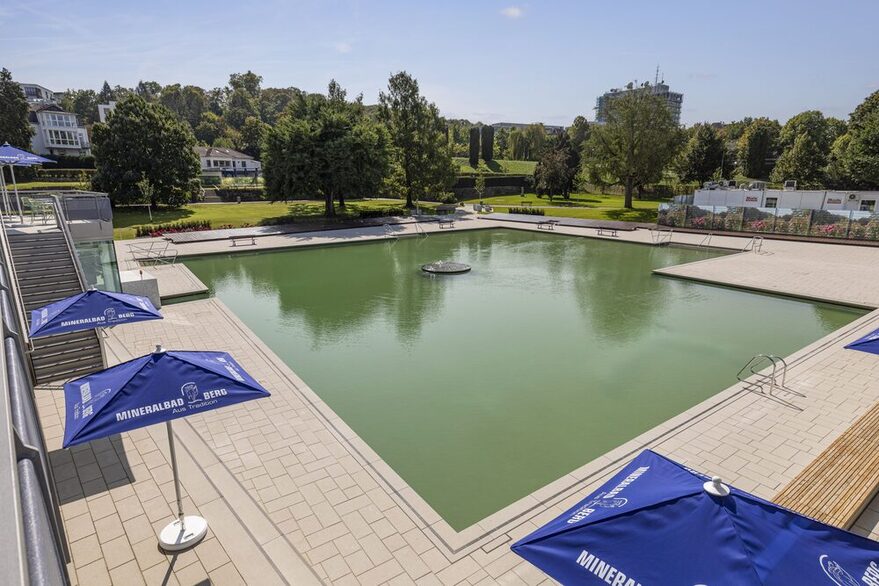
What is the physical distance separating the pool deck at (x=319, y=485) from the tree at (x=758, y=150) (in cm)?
6804

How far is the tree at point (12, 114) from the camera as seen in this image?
54344mm

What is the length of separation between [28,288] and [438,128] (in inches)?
1304

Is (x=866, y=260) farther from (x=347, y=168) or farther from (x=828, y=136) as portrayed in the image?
(x=828, y=136)

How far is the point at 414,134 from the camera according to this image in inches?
1540

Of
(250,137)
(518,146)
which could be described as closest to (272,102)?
(250,137)

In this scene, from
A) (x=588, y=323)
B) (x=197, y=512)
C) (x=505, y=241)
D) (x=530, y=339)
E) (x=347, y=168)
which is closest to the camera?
(x=197, y=512)

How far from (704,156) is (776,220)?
37015 millimetres

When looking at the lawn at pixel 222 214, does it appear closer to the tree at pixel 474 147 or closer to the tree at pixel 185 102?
the tree at pixel 474 147

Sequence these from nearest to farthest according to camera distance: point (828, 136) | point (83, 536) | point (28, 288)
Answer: point (83, 536)
point (28, 288)
point (828, 136)

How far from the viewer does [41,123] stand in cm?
7256

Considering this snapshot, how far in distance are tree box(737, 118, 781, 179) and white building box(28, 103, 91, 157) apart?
316ft

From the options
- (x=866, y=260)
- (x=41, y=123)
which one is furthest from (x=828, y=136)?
(x=41, y=123)

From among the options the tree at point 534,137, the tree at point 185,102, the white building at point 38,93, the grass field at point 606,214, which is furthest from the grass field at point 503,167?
the white building at point 38,93

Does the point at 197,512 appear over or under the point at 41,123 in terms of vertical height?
under
